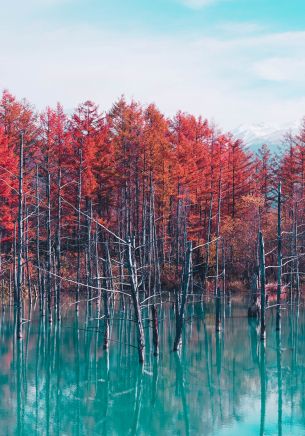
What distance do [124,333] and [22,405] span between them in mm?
11343

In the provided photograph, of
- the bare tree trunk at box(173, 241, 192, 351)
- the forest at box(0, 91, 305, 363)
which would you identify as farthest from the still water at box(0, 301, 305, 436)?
the forest at box(0, 91, 305, 363)

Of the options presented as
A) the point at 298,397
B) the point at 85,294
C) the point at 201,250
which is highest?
the point at 201,250

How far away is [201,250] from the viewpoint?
40.1 m

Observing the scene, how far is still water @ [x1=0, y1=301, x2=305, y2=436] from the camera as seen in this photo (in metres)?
14.7

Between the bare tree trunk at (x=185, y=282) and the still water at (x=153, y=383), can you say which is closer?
the still water at (x=153, y=383)

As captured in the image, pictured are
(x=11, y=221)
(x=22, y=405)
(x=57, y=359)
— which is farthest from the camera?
(x=11, y=221)

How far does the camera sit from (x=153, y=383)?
18.3 m

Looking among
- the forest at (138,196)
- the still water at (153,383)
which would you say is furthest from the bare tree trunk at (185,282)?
the forest at (138,196)

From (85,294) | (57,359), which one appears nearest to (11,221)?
(85,294)

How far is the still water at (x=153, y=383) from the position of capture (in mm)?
14680

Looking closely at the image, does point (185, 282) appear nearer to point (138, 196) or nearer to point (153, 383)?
point (153, 383)

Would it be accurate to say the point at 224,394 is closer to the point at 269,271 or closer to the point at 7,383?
the point at 7,383

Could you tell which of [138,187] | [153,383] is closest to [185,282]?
[153,383]

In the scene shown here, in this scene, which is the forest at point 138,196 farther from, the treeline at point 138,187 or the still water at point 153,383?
the still water at point 153,383
